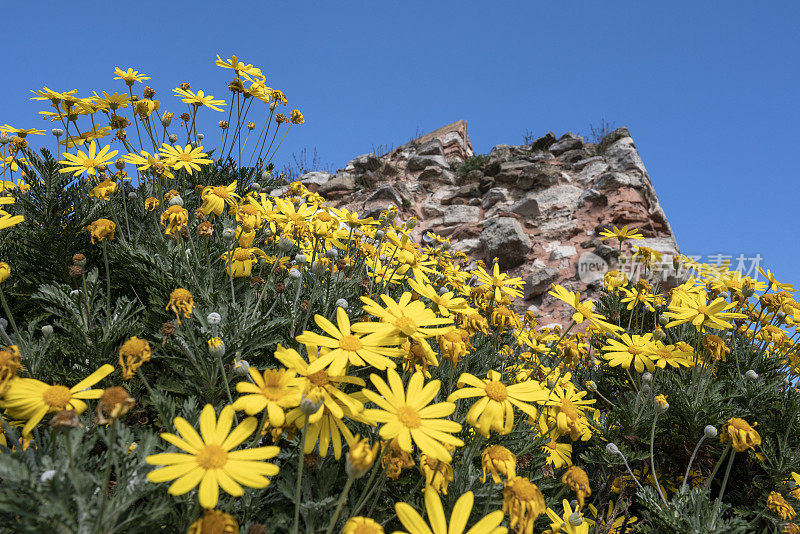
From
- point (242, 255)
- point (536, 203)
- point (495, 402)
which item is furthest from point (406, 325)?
point (536, 203)

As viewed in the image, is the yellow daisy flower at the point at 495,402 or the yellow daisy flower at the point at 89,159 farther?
the yellow daisy flower at the point at 89,159

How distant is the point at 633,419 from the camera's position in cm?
270

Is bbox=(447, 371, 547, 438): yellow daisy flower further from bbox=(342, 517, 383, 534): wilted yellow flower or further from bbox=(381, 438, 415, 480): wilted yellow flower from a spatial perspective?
bbox=(342, 517, 383, 534): wilted yellow flower

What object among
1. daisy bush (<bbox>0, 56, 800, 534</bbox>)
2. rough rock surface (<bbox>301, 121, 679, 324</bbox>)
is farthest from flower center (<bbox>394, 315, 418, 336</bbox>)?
rough rock surface (<bbox>301, 121, 679, 324</bbox>)

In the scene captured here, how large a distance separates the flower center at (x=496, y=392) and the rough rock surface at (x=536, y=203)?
6.06 metres

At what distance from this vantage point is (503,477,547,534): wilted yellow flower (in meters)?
1.08

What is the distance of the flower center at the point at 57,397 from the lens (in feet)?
3.69

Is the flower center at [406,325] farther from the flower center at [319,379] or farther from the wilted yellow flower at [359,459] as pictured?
the wilted yellow flower at [359,459]

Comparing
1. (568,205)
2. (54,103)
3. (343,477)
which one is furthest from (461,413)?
(568,205)

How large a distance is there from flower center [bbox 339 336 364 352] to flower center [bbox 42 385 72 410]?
2.53 ft

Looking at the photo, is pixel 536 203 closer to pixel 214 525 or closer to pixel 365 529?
pixel 365 529

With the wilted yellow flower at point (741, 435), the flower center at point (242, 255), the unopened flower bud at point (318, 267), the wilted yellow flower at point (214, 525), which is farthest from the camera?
the flower center at point (242, 255)

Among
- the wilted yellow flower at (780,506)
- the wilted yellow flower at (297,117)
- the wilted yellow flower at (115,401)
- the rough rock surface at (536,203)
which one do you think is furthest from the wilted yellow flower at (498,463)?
the rough rock surface at (536,203)

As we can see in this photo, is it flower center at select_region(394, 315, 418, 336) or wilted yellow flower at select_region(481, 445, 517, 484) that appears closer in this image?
wilted yellow flower at select_region(481, 445, 517, 484)
